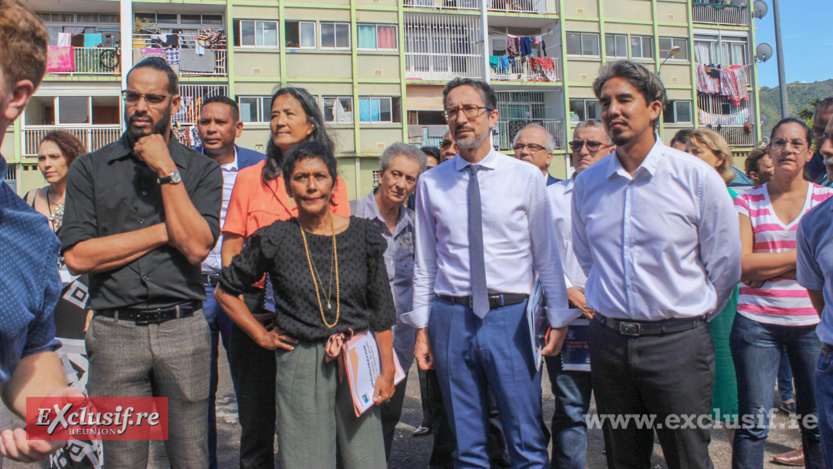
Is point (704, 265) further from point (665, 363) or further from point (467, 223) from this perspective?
point (467, 223)

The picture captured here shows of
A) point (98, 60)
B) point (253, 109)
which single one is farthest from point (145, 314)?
point (98, 60)

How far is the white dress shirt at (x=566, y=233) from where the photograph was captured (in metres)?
4.07

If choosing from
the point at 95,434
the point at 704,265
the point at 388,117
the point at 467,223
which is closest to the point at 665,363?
the point at 704,265

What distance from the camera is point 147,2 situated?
24531 mm

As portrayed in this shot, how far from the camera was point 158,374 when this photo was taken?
2854 mm

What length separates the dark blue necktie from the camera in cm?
317

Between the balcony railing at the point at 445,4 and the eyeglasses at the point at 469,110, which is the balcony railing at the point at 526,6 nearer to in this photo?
the balcony railing at the point at 445,4

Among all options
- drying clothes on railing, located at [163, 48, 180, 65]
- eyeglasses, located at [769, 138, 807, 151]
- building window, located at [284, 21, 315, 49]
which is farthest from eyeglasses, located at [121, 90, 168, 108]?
building window, located at [284, 21, 315, 49]

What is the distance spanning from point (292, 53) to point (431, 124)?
663cm

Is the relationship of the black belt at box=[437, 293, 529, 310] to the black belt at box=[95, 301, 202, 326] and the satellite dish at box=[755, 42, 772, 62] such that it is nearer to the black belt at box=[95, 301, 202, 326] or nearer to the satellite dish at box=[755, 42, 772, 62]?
the black belt at box=[95, 301, 202, 326]

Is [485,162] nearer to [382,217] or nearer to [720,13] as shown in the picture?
[382,217]

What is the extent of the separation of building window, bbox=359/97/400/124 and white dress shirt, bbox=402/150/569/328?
895 inches

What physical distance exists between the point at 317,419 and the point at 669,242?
1.85 meters

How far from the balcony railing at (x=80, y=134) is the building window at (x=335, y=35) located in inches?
360
